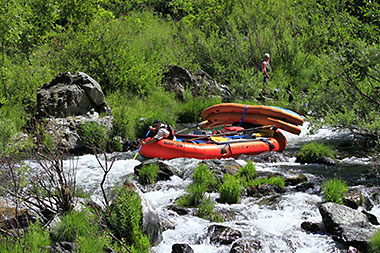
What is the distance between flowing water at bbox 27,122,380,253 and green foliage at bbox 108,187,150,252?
0.93ft

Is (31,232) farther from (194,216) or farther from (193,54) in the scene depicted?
(193,54)

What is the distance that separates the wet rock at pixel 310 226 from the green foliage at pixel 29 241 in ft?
10.7

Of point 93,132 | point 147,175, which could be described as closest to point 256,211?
point 147,175

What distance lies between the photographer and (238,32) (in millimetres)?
19812

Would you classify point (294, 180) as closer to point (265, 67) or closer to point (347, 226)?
point (347, 226)

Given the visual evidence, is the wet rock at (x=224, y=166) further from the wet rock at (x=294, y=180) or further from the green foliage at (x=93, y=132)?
the green foliage at (x=93, y=132)

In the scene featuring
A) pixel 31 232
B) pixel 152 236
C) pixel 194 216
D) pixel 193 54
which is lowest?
pixel 193 54

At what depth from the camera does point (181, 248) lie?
15.6 feet

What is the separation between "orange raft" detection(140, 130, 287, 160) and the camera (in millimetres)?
9852

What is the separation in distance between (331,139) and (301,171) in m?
3.50

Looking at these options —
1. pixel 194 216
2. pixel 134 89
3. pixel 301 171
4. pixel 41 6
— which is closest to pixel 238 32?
pixel 134 89

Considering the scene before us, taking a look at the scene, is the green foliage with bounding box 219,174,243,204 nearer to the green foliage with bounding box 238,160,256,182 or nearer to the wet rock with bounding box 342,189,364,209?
the green foliage with bounding box 238,160,256,182

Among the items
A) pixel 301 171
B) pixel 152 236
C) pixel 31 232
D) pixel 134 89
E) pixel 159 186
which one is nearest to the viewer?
pixel 31 232

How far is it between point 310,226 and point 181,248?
1.87m
